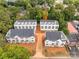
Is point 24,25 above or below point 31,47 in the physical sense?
above

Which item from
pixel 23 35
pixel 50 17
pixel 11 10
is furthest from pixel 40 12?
pixel 23 35

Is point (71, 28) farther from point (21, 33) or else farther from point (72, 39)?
point (21, 33)

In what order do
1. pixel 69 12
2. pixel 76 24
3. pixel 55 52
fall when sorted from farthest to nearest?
pixel 69 12, pixel 76 24, pixel 55 52

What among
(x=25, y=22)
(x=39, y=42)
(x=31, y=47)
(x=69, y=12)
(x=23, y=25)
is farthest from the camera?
(x=69, y=12)

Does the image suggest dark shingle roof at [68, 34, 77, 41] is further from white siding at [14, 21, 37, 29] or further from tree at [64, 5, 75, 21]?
tree at [64, 5, 75, 21]

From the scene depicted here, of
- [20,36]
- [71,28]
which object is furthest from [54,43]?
[71,28]

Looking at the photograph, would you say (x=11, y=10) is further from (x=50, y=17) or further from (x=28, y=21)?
A: (x=50, y=17)

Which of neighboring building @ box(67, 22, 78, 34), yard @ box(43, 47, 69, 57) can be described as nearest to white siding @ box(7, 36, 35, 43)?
yard @ box(43, 47, 69, 57)
